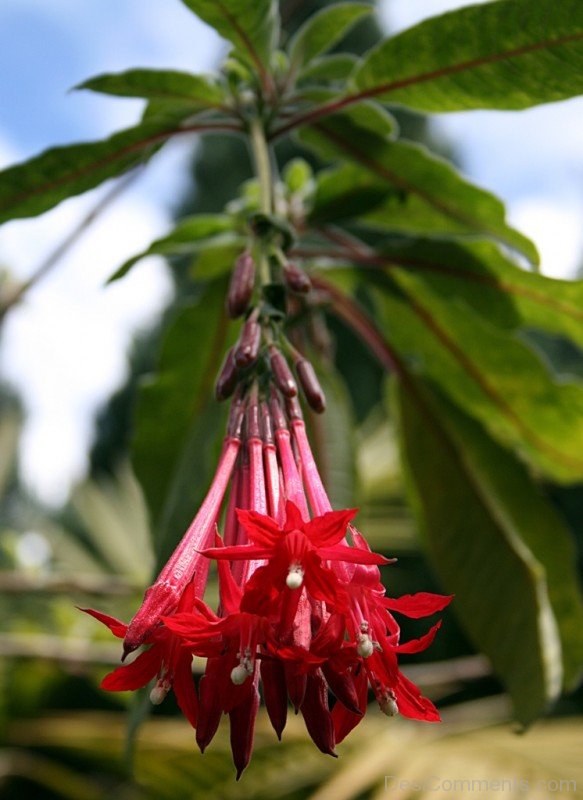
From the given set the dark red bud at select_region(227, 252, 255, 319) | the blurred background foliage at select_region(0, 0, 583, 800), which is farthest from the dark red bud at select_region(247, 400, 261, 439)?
the blurred background foliage at select_region(0, 0, 583, 800)

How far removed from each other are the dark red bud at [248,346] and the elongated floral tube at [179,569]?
0.08m

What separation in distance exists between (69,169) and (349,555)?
0.65m

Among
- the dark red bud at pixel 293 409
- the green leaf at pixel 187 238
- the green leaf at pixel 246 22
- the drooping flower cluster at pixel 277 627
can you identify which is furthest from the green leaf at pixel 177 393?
the drooping flower cluster at pixel 277 627

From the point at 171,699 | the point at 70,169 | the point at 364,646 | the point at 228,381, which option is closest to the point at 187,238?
the point at 70,169

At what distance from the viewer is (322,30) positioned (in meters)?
1.07

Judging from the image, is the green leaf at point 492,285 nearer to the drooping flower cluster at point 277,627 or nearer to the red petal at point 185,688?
the drooping flower cluster at point 277,627

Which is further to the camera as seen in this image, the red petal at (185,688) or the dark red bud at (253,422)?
the dark red bud at (253,422)

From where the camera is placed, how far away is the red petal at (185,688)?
638mm

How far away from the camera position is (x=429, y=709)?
66cm

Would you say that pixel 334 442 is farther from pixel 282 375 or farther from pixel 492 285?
pixel 282 375

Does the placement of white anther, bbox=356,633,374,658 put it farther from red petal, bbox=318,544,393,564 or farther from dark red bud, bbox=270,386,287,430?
dark red bud, bbox=270,386,287,430

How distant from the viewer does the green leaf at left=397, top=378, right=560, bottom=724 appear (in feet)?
3.60

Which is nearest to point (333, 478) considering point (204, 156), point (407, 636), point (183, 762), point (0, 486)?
point (183, 762)

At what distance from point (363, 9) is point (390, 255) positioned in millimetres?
380
